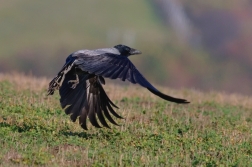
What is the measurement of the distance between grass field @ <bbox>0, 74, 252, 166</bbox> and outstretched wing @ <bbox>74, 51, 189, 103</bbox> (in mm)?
890

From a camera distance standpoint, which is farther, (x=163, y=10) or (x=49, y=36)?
(x=49, y=36)

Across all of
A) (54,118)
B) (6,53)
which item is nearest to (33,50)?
(6,53)

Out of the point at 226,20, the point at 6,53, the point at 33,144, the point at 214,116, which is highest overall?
the point at 226,20

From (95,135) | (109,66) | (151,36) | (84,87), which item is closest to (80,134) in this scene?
(95,135)

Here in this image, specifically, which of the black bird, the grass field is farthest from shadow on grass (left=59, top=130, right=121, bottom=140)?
the black bird

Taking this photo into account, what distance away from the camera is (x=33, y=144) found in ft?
28.6

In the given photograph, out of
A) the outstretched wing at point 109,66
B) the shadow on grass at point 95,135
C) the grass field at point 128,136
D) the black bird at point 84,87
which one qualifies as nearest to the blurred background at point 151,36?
the grass field at point 128,136

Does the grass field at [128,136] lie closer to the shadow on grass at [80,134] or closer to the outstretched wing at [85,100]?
the shadow on grass at [80,134]

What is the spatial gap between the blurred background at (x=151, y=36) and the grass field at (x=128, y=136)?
14.6m

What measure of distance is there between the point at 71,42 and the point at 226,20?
7.68m

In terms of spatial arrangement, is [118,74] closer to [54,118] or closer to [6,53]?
[54,118]

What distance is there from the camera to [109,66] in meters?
8.95

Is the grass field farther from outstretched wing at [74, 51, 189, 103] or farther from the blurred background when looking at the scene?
the blurred background

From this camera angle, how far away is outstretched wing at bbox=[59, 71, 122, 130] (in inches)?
388
